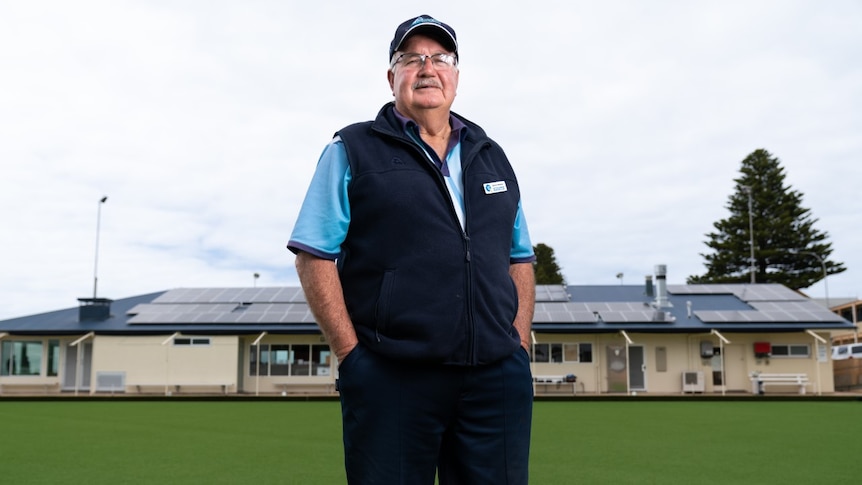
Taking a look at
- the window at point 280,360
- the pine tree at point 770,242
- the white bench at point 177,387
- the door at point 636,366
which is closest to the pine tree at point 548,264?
the pine tree at point 770,242

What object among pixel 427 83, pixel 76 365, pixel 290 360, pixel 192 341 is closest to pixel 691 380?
pixel 290 360

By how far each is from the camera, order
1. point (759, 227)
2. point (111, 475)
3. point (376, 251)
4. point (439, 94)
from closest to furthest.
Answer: point (376, 251)
point (439, 94)
point (111, 475)
point (759, 227)

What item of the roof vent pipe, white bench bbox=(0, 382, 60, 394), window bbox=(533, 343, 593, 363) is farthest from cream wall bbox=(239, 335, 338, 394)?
the roof vent pipe

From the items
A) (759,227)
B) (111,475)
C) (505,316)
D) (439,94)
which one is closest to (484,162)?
(439,94)

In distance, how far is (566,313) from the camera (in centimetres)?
2795

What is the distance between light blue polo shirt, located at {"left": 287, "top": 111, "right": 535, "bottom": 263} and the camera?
220cm

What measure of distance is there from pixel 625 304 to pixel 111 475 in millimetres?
24999

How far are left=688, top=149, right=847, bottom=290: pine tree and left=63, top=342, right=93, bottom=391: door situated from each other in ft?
121

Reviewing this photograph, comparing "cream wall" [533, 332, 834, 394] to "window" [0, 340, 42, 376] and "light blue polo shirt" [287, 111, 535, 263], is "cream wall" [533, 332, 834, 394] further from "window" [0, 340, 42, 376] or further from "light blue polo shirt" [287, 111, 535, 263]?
"light blue polo shirt" [287, 111, 535, 263]

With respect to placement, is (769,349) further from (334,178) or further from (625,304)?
(334,178)

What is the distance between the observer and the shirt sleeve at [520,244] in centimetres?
261

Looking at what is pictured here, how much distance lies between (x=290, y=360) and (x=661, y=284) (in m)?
14.4

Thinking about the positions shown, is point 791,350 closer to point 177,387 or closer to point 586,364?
point 586,364

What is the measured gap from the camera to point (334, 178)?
225 centimetres
